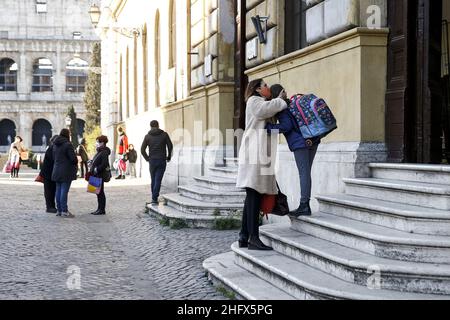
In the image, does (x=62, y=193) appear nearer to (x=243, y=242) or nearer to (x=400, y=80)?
(x=243, y=242)

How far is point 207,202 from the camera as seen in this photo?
466 inches

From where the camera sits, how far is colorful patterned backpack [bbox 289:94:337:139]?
7.20 m

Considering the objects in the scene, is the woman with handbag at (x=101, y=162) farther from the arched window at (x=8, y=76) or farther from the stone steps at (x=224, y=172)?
the arched window at (x=8, y=76)

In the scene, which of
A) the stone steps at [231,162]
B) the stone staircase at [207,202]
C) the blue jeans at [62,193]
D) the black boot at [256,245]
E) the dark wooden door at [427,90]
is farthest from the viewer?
the stone steps at [231,162]

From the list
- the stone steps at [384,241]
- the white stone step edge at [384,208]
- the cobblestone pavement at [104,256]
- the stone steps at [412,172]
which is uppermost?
the stone steps at [412,172]

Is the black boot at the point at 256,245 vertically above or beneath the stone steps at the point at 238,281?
above

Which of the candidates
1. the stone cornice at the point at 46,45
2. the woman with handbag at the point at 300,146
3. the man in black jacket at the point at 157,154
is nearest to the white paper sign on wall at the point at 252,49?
the man in black jacket at the point at 157,154

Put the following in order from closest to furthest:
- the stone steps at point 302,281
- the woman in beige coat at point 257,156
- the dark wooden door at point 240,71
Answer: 1. the stone steps at point 302,281
2. the woman in beige coat at point 257,156
3. the dark wooden door at point 240,71

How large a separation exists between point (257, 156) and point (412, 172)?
167 centimetres

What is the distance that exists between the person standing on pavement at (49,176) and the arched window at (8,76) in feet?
181

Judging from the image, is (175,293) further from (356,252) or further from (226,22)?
(226,22)

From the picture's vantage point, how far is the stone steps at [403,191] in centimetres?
614

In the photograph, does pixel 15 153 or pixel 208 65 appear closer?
pixel 208 65

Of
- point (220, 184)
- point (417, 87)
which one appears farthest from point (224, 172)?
point (417, 87)
